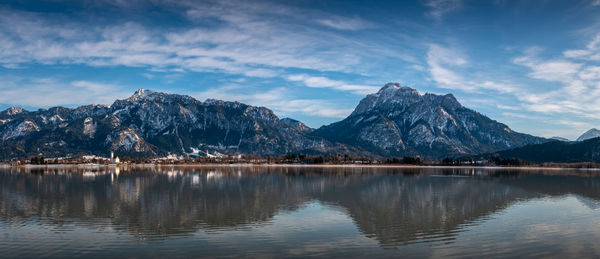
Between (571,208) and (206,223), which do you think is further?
(571,208)

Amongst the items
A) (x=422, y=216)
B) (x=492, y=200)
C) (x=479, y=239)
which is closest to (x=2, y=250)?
(x=479, y=239)

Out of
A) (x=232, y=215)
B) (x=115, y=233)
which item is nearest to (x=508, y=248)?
(x=232, y=215)

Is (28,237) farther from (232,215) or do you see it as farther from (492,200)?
(492,200)

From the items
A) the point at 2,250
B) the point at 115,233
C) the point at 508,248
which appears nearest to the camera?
the point at 2,250

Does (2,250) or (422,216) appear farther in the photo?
(422,216)

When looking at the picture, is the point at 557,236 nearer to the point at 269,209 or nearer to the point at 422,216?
the point at 422,216

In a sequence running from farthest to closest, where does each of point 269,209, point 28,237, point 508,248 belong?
point 269,209 → point 28,237 → point 508,248

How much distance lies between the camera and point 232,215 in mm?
50125

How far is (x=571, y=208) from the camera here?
6106 centimetres

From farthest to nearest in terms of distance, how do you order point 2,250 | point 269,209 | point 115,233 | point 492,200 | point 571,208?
1. point 492,200
2. point 571,208
3. point 269,209
4. point 115,233
5. point 2,250

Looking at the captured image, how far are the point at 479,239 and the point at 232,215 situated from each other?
27.2 m

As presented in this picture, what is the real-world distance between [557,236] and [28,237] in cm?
4735

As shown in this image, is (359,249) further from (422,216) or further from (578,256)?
(422,216)

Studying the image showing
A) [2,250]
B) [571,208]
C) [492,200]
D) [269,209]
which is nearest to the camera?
[2,250]
